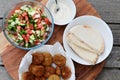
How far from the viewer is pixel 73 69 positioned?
46.2 inches

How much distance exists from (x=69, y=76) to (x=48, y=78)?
0.27 ft

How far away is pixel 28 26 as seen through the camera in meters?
1.20

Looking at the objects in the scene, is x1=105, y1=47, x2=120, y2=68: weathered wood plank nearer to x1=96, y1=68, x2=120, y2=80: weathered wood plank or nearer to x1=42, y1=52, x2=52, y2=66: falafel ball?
x1=96, y1=68, x2=120, y2=80: weathered wood plank

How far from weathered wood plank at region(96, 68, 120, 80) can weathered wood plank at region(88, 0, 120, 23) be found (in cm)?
22

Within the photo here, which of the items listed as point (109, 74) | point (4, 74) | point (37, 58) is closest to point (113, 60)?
point (109, 74)

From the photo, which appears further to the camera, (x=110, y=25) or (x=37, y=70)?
(x=110, y=25)

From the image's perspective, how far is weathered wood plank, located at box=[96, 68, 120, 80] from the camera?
4.12 feet

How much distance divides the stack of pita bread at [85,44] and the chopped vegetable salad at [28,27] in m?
0.11

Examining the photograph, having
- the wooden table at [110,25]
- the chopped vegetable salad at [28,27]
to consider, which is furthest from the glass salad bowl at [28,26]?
the wooden table at [110,25]

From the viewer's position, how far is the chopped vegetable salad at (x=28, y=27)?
119cm

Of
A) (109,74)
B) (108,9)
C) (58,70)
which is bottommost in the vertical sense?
(109,74)

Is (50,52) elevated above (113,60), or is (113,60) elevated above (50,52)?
(50,52)

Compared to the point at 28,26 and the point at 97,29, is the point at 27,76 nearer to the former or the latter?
the point at 28,26

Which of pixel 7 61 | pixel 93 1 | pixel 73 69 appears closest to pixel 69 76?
pixel 73 69
